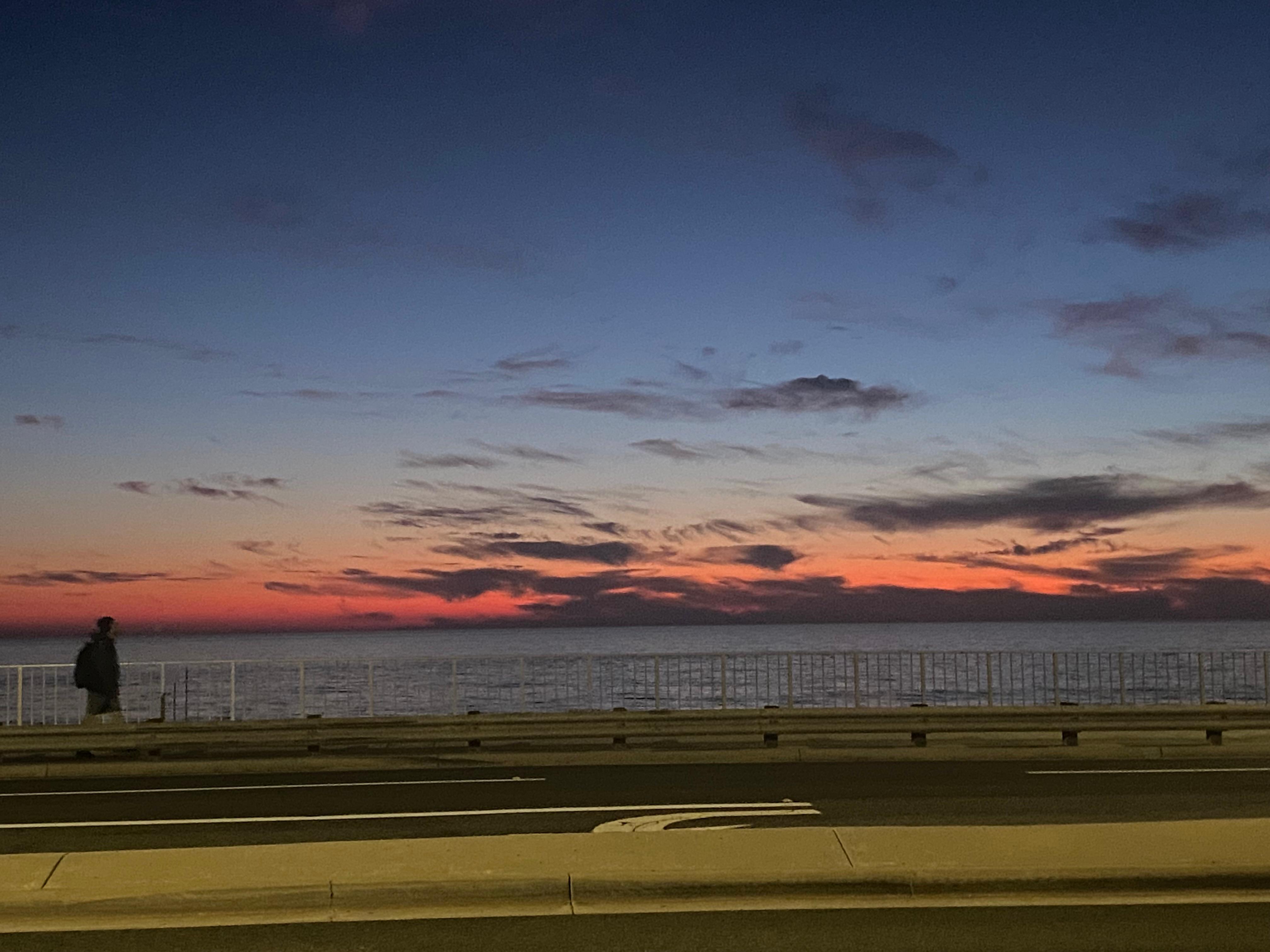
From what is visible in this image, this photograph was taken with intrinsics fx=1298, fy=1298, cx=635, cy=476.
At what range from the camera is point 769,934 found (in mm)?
7852

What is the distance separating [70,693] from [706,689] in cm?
4464

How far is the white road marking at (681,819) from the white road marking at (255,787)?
3.34m

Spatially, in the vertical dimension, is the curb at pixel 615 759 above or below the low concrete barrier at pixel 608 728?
below

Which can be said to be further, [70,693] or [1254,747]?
[70,693]

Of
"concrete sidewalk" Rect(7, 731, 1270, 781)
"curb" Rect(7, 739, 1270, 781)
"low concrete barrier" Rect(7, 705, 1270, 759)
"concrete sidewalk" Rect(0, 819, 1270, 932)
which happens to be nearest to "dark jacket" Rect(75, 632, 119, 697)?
"low concrete barrier" Rect(7, 705, 1270, 759)

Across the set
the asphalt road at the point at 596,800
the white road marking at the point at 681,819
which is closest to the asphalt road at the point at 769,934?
the white road marking at the point at 681,819

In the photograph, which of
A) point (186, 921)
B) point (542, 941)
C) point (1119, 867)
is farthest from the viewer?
point (1119, 867)

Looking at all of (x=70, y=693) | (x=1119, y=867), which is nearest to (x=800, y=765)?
(x=1119, y=867)

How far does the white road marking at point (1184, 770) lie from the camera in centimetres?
1562

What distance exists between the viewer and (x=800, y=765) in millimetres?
16625

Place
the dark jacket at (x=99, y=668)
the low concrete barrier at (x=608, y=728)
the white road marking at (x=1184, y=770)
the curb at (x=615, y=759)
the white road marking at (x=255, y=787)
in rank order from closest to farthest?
the white road marking at (x=255, y=787) < the white road marking at (x=1184, y=770) < the curb at (x=615, y=759) < the low concrete barrier at (x=608, y=728) < the dark jacket at (x=99, y=668)

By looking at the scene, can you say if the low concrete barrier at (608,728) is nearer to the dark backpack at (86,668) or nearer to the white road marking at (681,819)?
the dark backpack at (86,668)

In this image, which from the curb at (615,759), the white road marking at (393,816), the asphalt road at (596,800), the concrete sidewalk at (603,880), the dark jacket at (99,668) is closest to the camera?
the concrete sidewalk at (603,880)

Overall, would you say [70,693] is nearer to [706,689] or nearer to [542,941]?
[706,689]
